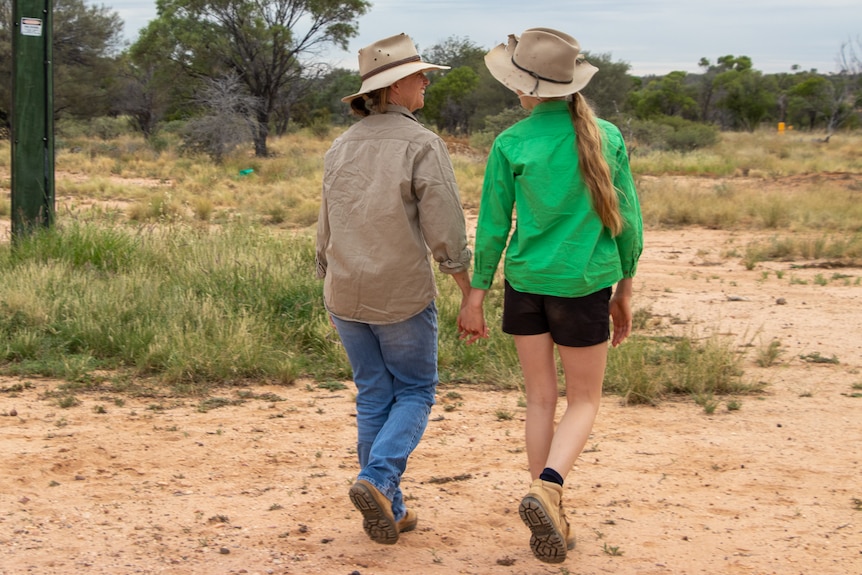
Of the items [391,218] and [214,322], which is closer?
[391,218]

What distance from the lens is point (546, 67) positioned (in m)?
2.98

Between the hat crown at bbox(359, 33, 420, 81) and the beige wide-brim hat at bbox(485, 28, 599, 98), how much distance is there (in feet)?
0.99

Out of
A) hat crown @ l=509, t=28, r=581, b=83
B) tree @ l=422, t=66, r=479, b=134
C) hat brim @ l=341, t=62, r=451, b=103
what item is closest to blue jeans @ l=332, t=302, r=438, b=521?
hat brim @ l=341, t=62, r=451, b=103

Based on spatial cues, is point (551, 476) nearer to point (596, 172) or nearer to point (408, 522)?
point (408, 522)

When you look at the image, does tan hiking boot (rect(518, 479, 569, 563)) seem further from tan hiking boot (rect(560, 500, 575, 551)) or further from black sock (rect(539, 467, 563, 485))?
tan hiking boot (rect(560, 500, 575, 551))

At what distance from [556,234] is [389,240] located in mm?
525

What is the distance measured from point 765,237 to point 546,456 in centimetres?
958

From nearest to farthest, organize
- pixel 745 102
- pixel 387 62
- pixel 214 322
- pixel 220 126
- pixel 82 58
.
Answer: pixel 387 62 < pixel 214 322 < pixel 220 126 < pixel 82 58 < pixel 745 102

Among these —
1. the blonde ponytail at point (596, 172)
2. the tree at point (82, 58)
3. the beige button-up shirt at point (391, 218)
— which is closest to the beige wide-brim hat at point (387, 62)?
the beige button-up shirt at point (391, 218)

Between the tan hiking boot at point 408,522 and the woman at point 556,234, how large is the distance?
61cm

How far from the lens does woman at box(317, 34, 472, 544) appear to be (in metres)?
3.04

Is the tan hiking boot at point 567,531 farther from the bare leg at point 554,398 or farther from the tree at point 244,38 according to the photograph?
the tree at point 244,38

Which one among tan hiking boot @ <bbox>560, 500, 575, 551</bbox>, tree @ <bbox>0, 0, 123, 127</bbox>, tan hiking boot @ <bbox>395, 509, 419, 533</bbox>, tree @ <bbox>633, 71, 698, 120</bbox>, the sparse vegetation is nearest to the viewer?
tan hiking boot @ <bbox>560, 500, 575, 551</bbox>

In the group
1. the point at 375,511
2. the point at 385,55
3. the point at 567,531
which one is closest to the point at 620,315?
the point at 567,531
